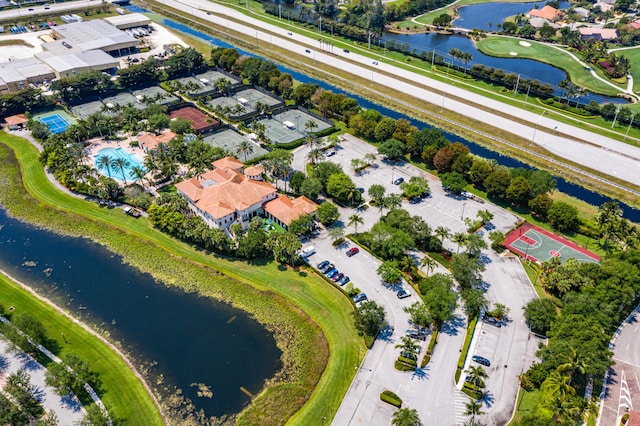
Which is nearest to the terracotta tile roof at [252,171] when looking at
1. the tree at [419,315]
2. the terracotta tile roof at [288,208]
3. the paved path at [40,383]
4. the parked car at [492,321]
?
the terracotta tile roof at [288,208]

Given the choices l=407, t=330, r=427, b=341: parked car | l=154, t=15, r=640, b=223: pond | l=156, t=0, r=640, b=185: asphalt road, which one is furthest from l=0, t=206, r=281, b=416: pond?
l=156, t=0, r=640, b=185: asphalt road

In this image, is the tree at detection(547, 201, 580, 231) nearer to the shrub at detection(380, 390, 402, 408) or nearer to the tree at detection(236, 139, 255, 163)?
the shrub at detection(380, 390, 402, 408)

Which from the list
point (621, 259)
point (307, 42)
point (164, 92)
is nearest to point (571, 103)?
point (621, 259)

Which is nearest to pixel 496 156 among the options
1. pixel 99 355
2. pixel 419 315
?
pixel 419 315

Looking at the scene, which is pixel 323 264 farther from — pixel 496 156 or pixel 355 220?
pixel 496 156

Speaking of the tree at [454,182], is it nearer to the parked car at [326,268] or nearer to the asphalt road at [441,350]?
the asphalt road at [441,350]
